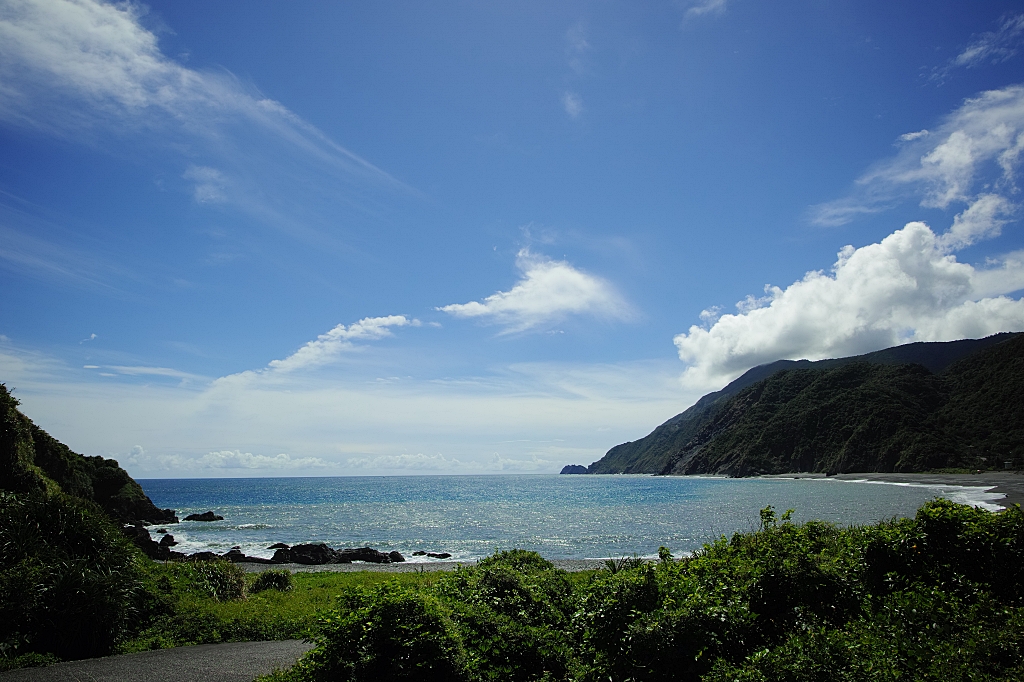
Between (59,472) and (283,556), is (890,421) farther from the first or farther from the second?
(59,472)

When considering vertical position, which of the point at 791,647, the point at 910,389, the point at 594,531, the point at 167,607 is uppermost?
the point at 910,389

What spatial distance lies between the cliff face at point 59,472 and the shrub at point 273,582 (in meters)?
5.73

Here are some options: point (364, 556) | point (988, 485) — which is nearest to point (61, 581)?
point (364, 556)

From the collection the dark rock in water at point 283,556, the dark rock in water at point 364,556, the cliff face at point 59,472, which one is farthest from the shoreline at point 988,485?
the dark rock in water at point 283,556

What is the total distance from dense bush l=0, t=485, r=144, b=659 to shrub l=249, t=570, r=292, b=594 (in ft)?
21.1

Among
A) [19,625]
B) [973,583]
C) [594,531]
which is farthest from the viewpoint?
[594,531]

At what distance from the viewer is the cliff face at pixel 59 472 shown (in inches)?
859

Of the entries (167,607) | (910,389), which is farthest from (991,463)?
(167,607)

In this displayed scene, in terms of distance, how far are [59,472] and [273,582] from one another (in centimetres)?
3077

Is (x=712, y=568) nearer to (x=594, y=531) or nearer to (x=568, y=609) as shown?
(x=568, y=609)

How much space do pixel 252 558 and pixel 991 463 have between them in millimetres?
141680

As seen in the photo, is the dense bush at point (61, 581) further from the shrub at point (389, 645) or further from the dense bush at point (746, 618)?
the shrub at point (389, 645)

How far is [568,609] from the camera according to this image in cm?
1238

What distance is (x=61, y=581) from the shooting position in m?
12.6
